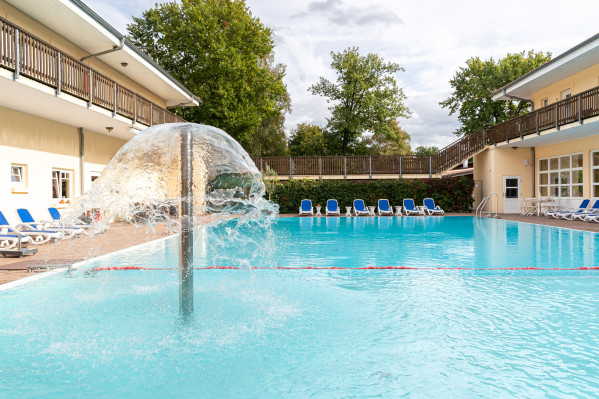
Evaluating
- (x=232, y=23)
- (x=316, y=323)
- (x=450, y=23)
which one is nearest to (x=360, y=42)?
(x=232, y=23)

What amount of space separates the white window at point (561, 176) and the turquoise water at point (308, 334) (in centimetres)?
1507

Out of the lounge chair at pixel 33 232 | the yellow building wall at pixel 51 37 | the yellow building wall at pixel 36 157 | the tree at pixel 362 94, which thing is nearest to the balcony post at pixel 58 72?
the yellow building wall at pixel 51 37

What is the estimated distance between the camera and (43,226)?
41.9 feet

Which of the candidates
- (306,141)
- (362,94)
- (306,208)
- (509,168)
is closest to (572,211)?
(509,168)

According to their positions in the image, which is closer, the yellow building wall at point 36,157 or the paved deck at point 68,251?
the paved deck at point 68,251

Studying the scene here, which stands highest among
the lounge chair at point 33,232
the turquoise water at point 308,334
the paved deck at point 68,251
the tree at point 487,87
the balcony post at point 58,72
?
the tree at point 487,87

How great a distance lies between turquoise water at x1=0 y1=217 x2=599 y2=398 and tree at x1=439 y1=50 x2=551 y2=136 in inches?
1208

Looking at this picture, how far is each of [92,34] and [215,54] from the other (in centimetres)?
1615

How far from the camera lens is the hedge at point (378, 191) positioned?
27.0 metres

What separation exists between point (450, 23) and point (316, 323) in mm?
18005

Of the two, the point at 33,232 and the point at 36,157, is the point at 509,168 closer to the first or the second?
the point at 36,157

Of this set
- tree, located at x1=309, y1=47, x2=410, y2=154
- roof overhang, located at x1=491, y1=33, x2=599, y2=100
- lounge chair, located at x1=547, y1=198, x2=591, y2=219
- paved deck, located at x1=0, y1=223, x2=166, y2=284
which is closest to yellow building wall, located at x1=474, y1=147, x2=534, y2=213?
roof overhang, located at x1=491, y1=33, x2=599, y2=100

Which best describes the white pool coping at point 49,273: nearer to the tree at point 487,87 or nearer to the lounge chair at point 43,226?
the lounge chair at point 43,226

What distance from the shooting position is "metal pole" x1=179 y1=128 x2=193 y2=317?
5059 mm
